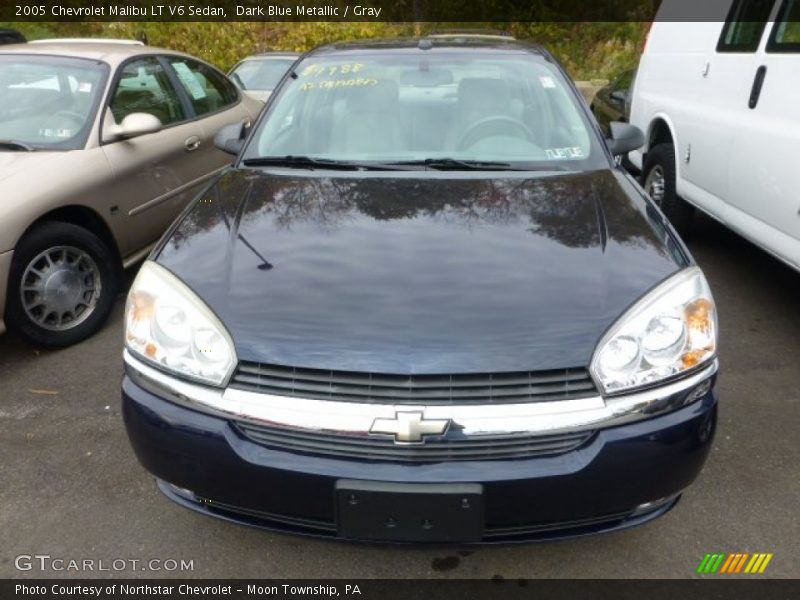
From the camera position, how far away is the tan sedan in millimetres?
3426

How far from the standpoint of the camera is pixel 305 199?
2537 millimetres

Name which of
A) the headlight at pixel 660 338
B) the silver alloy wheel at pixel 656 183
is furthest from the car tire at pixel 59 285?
the silver alloy wheel at pixel 656 183

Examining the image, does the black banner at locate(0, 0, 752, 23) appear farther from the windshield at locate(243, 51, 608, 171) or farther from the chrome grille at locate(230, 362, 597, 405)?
the chrome grille at locate(230, 362, 597, 405)

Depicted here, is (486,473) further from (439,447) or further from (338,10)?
(338,10)

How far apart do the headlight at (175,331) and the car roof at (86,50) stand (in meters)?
2.73

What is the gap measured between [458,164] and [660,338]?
1.23 meters

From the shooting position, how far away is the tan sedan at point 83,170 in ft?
11.2

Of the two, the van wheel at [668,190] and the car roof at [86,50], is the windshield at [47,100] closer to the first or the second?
the car roof at [86,50]

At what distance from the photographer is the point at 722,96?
13.4 feet

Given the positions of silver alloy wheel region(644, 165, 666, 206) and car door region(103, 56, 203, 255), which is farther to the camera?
silver alloy wheel region(644, 165, 666, 206)

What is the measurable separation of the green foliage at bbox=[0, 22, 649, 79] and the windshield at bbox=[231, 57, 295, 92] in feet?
23.7

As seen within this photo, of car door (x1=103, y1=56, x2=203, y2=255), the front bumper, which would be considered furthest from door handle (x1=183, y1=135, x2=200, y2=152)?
the front bumper

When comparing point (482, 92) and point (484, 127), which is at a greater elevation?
point (482, 92)
